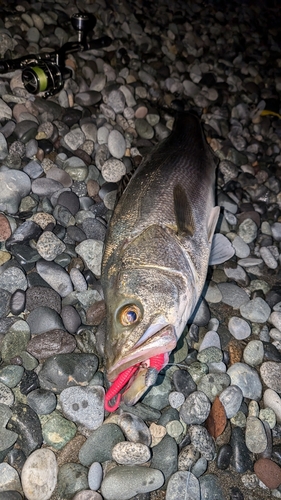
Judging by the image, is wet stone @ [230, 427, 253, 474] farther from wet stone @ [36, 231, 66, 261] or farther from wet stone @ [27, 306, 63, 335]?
wet stone @ [36, 231, 66, 261]

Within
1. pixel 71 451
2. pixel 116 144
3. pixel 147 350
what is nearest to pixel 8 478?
pixel 71 451

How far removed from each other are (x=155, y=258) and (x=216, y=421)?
136 centimetres

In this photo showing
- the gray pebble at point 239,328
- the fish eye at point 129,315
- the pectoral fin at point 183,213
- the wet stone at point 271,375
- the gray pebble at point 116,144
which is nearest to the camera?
the fish eye at point 129,315

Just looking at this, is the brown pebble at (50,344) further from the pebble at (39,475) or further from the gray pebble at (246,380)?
the gray pebble at (246,380)

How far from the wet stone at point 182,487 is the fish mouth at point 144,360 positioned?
2.03 ft

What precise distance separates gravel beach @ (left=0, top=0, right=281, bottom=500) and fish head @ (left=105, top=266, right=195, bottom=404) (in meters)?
0.45

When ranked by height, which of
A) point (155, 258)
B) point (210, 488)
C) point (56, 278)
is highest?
point (155, 258)

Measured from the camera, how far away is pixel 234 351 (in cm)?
383

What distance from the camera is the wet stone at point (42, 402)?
10.3 feet

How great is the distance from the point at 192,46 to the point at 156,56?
0.96 meters

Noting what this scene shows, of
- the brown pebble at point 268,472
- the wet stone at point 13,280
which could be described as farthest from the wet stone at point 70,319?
the brown pebble at point 268,472

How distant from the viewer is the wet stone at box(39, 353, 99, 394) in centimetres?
328

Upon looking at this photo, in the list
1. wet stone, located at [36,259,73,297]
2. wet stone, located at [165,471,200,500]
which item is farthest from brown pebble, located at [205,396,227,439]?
wet stone, located at [36,259,73,297]

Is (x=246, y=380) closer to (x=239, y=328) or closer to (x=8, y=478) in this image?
(x=239, y=328)
